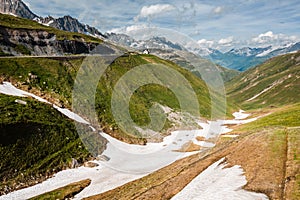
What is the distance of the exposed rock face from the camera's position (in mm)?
110312

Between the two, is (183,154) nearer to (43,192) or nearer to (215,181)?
(43,192)

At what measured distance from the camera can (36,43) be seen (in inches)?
Answer: 4931

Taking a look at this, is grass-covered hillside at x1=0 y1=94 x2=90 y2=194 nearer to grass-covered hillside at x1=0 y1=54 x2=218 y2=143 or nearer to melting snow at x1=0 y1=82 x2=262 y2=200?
melting snow at x1=0 y1=82 x2=262 y2=200

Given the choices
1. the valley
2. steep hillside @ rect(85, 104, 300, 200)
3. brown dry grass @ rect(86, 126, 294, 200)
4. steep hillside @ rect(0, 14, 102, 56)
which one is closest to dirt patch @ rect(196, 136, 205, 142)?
the valley

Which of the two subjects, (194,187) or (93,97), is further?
(93,97)

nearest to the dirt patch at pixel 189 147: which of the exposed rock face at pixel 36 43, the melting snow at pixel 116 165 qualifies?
the melting snow at pixel 116 165

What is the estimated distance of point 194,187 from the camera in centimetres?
3334

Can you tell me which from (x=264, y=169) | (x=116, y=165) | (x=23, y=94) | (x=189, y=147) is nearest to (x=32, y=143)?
(x=116, y=165)

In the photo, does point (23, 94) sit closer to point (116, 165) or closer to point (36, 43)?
point (116, 165)

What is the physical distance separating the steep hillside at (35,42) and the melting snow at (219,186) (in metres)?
90.9

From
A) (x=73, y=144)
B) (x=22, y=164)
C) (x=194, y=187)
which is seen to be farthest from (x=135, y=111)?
(x=194, y=187)

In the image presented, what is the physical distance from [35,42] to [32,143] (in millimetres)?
76214

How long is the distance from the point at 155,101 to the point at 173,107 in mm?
9873

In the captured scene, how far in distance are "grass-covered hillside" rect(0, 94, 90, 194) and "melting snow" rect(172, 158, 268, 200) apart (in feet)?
115
